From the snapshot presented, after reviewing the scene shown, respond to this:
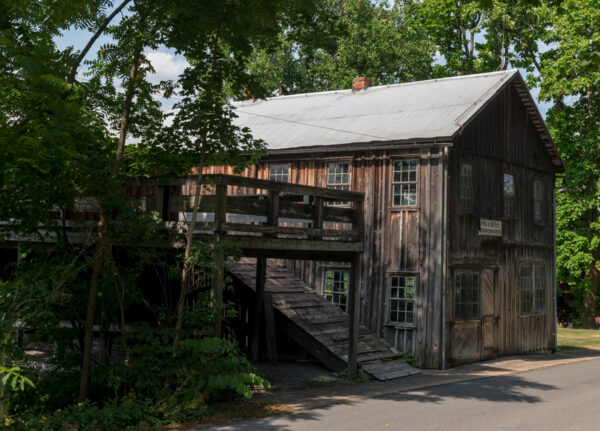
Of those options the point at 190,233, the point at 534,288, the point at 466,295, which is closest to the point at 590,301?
the point at 534,288

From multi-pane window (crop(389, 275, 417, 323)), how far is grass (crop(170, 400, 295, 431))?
7.57 m

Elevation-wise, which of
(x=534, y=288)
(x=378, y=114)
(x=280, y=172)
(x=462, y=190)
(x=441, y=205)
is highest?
(x=378, y=114)

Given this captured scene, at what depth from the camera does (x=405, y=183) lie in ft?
65.8

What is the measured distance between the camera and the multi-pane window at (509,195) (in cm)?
2264

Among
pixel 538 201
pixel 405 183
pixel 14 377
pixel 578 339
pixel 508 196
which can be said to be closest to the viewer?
pixel 14 377

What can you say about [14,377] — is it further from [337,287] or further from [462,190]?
[462,190]

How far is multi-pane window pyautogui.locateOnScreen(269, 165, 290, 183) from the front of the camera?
2222 centimetres

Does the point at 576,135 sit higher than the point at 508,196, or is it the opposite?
the point at 576,135

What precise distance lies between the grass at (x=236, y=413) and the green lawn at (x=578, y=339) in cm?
1686

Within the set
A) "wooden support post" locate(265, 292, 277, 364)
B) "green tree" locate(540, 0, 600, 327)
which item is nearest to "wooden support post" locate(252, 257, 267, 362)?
"wooden support post" locate(265, 292, 277, 364)

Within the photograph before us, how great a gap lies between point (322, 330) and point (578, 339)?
16.3 metres

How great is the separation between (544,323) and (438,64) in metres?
21.0

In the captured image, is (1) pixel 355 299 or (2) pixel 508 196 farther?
(2) pixel 508 196

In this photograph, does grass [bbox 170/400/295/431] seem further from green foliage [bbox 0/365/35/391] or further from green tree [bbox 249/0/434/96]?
green tree [bbox 249/0/434/96]
